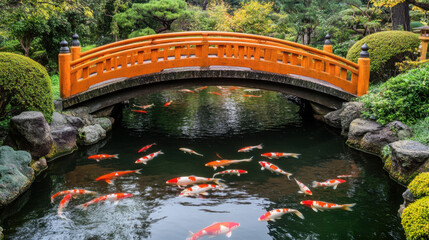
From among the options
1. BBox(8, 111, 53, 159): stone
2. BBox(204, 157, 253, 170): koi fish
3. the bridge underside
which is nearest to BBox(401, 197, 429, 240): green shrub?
BBox(204, 157, 253, 170): koi fish

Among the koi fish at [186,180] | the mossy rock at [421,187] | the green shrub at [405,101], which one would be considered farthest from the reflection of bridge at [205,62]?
the mossy rock at [421,187]

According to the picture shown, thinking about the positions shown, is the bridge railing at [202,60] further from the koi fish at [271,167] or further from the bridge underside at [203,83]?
the koi fish at [271,167]

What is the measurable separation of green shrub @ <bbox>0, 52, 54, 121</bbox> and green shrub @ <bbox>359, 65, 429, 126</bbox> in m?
7.22

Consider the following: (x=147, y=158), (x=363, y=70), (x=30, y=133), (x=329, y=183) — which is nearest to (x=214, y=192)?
(x=329, y=183)

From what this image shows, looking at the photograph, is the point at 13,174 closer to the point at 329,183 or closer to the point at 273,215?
the point at 273,215

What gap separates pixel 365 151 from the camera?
9617 mm

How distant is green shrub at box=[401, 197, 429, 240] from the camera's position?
5160 mm

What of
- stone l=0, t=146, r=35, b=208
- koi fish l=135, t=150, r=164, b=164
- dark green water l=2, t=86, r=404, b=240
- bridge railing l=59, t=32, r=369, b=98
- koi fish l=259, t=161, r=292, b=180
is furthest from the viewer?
→ bridge railing l=59, t=32, r=369, b=98

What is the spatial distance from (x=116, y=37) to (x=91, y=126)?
37.5 feet

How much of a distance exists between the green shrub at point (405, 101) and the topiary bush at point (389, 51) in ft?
8.51

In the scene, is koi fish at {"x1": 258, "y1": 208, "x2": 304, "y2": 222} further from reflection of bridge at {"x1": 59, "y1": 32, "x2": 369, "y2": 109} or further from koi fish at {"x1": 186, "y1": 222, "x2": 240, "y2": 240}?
reflection of bridge at {"x1": 59, "y1": 32, "x2": 369, "y2": 109}

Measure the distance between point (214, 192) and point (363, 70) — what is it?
5.90 metres

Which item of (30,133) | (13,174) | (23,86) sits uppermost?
(23,86)

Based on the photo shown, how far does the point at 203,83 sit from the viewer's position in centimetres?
1148
